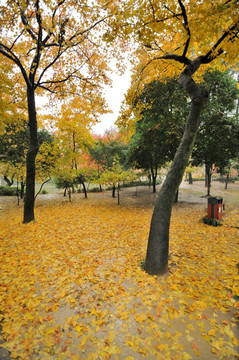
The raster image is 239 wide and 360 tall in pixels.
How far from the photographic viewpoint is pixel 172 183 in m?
3.70

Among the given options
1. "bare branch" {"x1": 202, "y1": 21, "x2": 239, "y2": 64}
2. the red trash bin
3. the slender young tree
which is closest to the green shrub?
the slender young tree

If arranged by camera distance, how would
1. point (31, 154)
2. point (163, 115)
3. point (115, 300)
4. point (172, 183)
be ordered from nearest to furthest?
point (115, 300) < point (172, 183) < point (31, 154) < point (163, 115)

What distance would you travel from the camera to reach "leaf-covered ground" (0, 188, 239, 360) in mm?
2203

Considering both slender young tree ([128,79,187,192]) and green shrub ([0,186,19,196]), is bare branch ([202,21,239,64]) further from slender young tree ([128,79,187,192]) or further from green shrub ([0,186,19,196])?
green shrub ([0,186,19,196])

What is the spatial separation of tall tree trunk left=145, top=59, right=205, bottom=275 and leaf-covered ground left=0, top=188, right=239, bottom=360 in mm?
448

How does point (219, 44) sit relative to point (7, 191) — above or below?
above

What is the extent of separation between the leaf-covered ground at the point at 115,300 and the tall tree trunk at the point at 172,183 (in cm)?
45

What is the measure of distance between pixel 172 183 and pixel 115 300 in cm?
272

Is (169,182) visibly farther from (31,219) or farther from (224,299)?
(31,219)

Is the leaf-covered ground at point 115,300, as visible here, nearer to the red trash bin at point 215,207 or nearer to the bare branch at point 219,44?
the red trash bin at point 215,207

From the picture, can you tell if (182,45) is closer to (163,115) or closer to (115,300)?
(115,300)

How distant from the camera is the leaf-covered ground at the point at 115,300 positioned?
7.23ft

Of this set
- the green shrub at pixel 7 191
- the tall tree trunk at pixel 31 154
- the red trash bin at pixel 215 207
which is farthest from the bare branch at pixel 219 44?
the green shrub at pixel 7 191

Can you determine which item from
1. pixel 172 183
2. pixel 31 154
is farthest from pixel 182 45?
pixel 31 154
